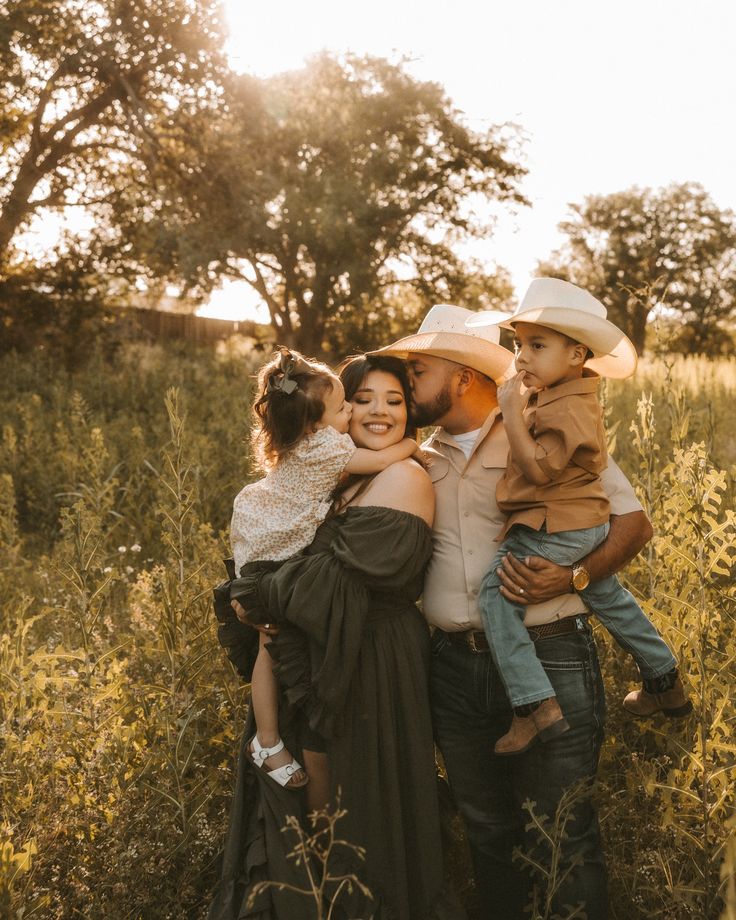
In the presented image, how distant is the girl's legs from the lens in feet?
9.53

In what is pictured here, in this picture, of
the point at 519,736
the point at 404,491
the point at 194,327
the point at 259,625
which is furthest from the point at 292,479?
the point at 194,327

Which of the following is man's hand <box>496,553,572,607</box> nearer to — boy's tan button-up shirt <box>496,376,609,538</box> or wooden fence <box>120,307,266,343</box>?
boy's tan button-up shirt <box>496,376,609,538</box>

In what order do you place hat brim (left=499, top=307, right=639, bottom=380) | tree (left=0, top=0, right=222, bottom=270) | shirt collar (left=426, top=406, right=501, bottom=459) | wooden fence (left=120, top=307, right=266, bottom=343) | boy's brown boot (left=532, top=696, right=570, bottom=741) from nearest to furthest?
boy's brown boot (left=532, top=696, right=570, bottom=741), hat brim (left=499, top=307, right=639, bottom=380), shirt collar (left=426, top=406, right=501, bottom=459), tree (left=0, top=0, right=222, bottom=270), wooden fence (left=120, top=307, right=266, bottom=343)

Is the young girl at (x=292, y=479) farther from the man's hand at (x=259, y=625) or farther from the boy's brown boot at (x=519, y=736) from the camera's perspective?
the boy's brown boot at (x=519, y=736)

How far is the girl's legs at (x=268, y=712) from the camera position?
2906mm

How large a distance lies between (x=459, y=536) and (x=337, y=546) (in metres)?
0.47

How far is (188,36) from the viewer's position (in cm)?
1399

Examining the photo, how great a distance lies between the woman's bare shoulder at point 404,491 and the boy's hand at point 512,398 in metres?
0.39

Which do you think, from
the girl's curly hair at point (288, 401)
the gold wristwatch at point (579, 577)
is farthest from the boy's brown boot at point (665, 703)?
the girl's curly hair at point (288, 401)

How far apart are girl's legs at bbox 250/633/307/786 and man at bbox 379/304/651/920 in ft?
1.86

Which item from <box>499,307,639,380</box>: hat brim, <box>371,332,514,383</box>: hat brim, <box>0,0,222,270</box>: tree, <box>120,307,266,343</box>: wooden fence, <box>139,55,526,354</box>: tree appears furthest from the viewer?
<box>120,307,266,343</box>: wooden fence

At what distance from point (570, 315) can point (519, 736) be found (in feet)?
4.59

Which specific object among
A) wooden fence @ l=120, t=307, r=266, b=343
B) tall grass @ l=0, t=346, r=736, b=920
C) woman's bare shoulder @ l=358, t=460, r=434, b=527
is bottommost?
tall grass @ l=0, t=346, r=736, b=920

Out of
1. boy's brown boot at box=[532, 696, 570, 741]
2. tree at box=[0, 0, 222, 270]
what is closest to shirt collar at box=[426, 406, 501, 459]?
boy's brown boot at box=[532, 696, 570, 741]
